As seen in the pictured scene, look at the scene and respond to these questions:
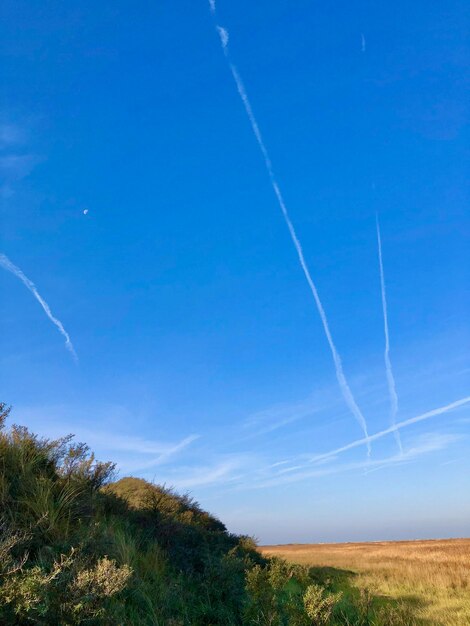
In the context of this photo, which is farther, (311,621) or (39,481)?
(39,481)

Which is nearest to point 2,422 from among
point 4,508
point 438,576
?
point 4,508

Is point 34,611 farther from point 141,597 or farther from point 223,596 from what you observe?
point 223,596

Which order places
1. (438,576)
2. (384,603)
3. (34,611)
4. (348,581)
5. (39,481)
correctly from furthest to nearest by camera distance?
(348,581), (438,576), (384,603), (39,481), (34,611)

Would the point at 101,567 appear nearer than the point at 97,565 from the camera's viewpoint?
Yes

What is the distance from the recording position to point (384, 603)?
12.9 metres

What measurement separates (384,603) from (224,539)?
6269mm

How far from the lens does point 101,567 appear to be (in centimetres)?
591

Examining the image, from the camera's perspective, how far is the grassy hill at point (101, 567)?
5559 mm

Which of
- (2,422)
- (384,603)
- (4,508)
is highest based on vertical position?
(2,422)

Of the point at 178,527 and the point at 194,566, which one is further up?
the point at 178,527

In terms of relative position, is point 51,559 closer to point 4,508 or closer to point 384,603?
point 4,508

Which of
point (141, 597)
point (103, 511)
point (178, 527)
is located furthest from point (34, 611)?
point (178, 527)

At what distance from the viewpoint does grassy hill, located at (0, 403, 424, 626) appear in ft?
18.2

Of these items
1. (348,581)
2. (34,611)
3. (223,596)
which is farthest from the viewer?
(348,581)
